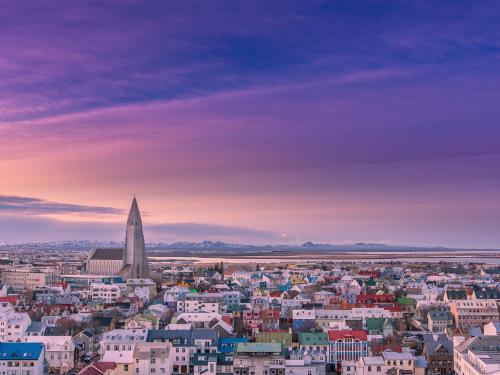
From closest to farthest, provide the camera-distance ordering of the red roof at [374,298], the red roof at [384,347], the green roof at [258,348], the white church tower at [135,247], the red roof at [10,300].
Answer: the green roof at [258,348], the red roof at [384,347], the red roof at [374,298], the red roof at [10,300], the white church tower at [135,247]

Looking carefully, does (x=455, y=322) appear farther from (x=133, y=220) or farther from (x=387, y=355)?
(x=133, y=220)

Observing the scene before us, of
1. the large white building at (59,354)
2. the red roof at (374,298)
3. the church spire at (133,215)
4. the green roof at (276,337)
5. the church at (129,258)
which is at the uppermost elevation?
the church spire at (133,215)

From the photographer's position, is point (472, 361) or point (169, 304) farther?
point (169, 304)

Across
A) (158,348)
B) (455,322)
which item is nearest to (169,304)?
(455,322)

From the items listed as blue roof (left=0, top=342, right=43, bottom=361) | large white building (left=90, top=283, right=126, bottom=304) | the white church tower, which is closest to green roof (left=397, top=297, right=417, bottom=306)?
large white building (left=90, top=283, right=126, bottom=304)

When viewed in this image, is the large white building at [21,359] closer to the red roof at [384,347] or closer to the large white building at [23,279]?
the red roof at [384,347]

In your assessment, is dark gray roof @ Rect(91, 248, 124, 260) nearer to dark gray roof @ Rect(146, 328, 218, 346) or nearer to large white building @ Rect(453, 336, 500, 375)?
dark gray roof @ Rect(146, 328, 218, 346)

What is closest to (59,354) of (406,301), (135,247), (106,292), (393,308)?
(393,308)

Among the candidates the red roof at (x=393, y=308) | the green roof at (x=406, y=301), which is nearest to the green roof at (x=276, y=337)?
the red roof at (x=393, y=308)

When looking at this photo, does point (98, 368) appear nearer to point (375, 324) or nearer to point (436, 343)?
point (436, 343)
